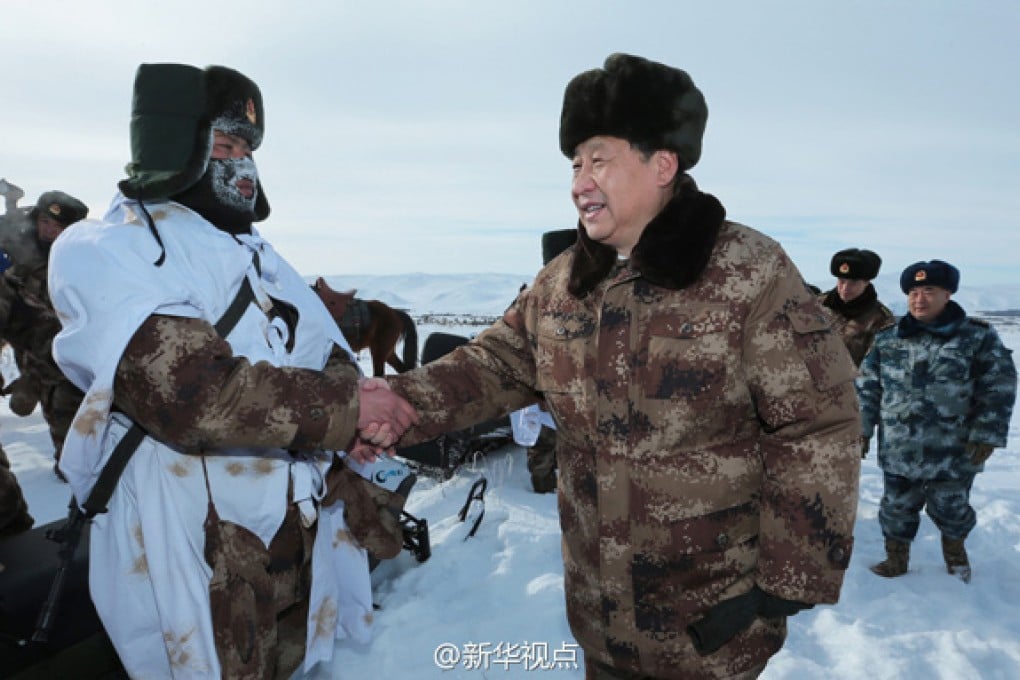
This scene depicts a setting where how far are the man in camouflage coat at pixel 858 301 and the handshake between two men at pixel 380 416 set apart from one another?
561cm

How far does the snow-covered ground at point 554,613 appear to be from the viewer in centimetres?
358

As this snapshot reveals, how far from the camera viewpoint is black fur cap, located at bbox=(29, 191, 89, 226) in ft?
23.3

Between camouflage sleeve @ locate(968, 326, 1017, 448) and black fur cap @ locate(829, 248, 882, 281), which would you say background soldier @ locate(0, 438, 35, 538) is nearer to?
camouflage sleeve @ locate(968, 326, 1017, 448)

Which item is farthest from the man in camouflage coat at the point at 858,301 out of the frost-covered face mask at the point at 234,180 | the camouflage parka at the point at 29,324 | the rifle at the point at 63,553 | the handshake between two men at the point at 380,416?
the camouflage parka at the point at 29,324

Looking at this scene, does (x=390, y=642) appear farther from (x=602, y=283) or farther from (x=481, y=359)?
(x=602, y=283)

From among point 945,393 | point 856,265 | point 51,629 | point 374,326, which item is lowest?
point 374,326

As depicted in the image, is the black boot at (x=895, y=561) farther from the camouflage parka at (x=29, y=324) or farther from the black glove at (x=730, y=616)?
the camouflage parka at (x=29, y=324)

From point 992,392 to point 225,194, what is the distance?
5.38m

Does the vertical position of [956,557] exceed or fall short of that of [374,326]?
it falls short

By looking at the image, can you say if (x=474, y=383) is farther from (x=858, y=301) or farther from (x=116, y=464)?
(x=858, y=301)

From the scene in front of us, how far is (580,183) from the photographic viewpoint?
7.08 feet

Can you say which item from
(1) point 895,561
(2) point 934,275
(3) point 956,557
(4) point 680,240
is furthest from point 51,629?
(3) point 956,557

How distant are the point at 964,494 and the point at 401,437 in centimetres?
480

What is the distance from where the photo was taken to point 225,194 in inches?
93.0
